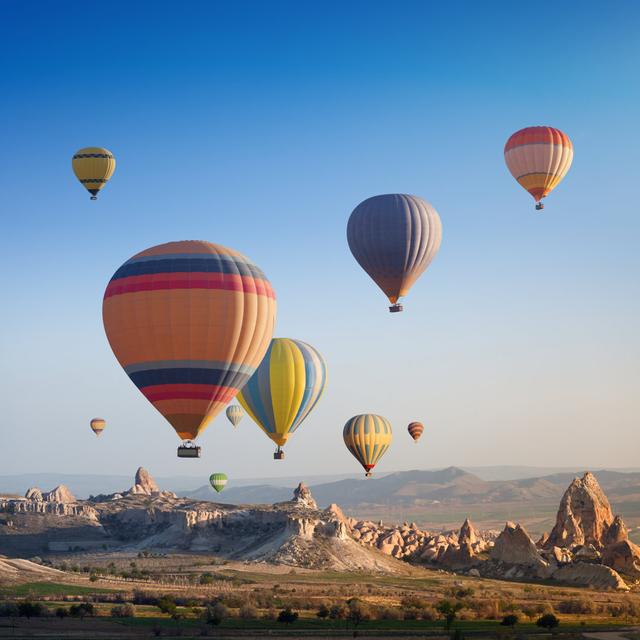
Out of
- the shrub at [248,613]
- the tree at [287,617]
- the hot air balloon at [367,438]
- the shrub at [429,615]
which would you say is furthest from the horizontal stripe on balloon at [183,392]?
the hot air balloon at [367,438]

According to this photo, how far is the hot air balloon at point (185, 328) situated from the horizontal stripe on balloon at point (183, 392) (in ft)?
0.22

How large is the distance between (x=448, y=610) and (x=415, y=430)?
7689 centimetres

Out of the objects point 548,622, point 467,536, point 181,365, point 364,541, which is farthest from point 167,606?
point 467,536

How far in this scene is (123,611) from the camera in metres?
94.8

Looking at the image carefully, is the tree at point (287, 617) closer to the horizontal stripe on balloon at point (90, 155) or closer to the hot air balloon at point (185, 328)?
the hot air balloon at point (185, 328)

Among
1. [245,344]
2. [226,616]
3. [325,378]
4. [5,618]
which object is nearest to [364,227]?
[325,378]

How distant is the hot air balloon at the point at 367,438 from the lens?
14075 centimetres

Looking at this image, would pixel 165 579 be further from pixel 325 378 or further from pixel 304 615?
pixel 304 615

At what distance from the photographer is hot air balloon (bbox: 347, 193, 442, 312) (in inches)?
4318

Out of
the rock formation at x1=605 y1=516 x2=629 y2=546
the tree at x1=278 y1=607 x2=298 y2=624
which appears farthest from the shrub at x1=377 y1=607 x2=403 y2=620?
the rock formation at x1=605 y1=516 x2=629 y2=546

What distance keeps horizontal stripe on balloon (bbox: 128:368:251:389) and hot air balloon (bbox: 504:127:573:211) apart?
44.5 meters

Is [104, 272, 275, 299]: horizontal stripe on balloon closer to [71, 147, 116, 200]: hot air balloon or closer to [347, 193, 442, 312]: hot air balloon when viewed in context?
[347, 193, 442, 312]: hot air balloon

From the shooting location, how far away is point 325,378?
396 ft

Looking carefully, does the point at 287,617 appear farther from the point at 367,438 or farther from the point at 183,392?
the point at 367,438
